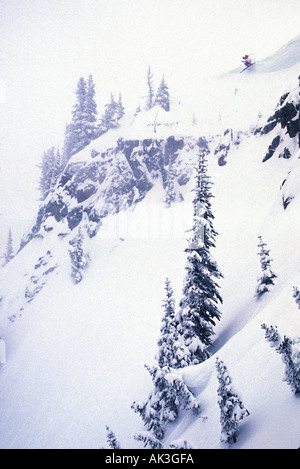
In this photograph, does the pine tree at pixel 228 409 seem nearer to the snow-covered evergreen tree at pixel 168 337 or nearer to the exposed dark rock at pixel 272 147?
the snow-covered evergreen tree at pixel 168 337

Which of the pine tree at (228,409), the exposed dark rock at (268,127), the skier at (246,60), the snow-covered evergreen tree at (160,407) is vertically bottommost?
the snow-covered evergreen tree at (160,407)

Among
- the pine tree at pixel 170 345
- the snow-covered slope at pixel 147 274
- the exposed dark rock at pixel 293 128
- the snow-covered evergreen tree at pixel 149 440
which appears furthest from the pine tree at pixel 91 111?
the snow-covered evergreen tree at pixel 149 440

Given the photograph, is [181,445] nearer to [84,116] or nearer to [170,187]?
[170,187]

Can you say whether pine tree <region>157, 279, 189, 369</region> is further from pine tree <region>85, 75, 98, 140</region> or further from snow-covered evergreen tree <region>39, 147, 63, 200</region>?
pine tree <region>85, 75, 98, 140</region>

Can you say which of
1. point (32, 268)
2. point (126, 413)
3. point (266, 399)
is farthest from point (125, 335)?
point (32, 268)

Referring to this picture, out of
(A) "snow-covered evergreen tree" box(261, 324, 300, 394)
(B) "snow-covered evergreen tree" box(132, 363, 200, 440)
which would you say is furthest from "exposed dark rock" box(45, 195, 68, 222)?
(A) "snow-covered evergreen tree" box(261, 324, 300, 394)

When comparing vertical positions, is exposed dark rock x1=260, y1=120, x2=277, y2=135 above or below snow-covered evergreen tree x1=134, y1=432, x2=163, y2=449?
above

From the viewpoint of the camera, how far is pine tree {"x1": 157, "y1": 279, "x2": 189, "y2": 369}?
11539 millimetres

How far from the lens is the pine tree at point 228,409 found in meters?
5.57

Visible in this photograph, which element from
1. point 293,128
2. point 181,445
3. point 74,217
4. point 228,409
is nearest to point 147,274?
point 74,217

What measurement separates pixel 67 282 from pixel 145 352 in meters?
21.6

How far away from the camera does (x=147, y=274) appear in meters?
32.9

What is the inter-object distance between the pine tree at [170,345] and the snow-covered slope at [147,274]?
1.95 metres

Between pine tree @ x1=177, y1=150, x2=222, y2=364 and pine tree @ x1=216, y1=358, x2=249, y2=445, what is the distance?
7.76 meters
